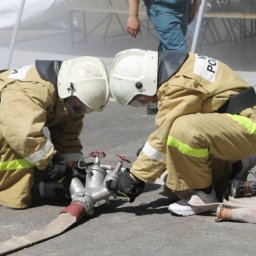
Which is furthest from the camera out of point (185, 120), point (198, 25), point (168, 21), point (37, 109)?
point (198, 25)

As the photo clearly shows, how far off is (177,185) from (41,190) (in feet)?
3.44

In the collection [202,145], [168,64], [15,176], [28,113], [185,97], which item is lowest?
[15,176]

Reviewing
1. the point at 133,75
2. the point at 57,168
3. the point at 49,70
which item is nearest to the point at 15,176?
the point at 57,168

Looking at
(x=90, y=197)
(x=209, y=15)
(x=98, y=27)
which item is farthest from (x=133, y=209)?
(x=98, y=27)

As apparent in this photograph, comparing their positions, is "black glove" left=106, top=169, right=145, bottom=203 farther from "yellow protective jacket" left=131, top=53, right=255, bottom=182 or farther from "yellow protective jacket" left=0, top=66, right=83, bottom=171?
"yellow protective jacket" left=0, top=66, right=83, bottom=171

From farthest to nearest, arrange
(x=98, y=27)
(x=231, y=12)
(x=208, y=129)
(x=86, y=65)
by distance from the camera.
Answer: (x=98, y=27)
(x=231, y=12)
(x=86, y=65)
(x=208, y=129)

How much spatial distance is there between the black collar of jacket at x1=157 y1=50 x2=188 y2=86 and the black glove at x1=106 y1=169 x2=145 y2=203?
59cm

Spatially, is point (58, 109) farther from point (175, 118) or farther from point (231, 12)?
point (231, 12)

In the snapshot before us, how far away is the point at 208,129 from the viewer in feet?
14.1

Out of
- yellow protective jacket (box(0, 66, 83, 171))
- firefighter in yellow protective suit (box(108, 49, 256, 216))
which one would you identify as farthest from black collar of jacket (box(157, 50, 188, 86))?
yellow protective jacket (box(0, 66, 83, 171))

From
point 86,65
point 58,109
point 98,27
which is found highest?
point 86,65

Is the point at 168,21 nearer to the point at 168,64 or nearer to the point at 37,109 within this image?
the point at 168,64

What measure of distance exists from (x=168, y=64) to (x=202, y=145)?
531 mm

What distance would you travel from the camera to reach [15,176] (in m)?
4.76
